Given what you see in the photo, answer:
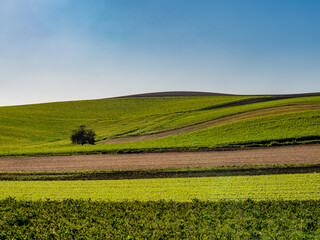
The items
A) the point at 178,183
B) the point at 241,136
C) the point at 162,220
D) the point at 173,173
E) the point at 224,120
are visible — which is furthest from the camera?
the point at 224,120

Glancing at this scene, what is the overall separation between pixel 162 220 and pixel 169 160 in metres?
16.7

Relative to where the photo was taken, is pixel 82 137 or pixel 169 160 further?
pixel 82 137

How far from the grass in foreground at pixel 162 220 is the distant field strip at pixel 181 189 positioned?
1.52 metres

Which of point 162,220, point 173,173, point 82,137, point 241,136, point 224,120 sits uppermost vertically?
point 224,120

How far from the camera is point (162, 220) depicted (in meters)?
13.0

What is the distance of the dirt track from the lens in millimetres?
27422

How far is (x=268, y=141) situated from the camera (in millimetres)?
34656

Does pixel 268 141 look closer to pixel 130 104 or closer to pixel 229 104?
pixel 229 104

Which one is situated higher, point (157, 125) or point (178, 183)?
point (157, 125)

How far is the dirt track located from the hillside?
9.89 feet

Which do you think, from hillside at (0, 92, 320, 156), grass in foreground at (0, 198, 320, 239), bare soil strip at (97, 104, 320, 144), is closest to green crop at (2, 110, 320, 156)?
hillside at (0, 92, 320, 156)

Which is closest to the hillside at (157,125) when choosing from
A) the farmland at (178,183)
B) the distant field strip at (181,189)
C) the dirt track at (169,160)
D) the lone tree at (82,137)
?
the farmland at (178,183)

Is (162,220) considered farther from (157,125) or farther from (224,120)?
(157,125)

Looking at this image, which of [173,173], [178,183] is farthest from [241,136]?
[178,183]
